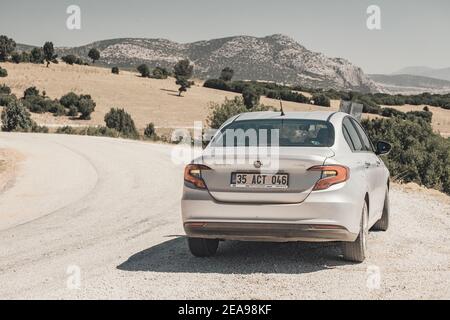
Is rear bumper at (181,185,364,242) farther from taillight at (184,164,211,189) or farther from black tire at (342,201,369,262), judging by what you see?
black tire at (342,201,369,262)

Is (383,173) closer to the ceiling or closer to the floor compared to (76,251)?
closer to the ceiling

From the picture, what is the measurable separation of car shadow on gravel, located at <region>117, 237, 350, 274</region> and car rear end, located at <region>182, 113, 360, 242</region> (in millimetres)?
485

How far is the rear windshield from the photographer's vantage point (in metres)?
7.26

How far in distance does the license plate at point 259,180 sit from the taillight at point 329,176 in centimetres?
30

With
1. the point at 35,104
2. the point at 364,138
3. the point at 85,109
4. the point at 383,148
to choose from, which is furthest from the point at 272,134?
the point at 35,104

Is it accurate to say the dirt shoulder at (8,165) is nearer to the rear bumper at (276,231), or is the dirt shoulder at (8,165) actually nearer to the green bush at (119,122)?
the rear bumper at (276,231)

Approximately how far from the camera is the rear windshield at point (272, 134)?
7258 mm

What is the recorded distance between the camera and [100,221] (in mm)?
11234

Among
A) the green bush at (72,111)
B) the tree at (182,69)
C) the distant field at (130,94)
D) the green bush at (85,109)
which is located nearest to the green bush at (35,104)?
the distant field at (130,94)

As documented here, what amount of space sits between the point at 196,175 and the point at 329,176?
1390 mm

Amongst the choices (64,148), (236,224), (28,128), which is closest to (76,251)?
(236,224)

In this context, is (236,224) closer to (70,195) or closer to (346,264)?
(346,264)

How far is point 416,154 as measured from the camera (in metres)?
23.8
